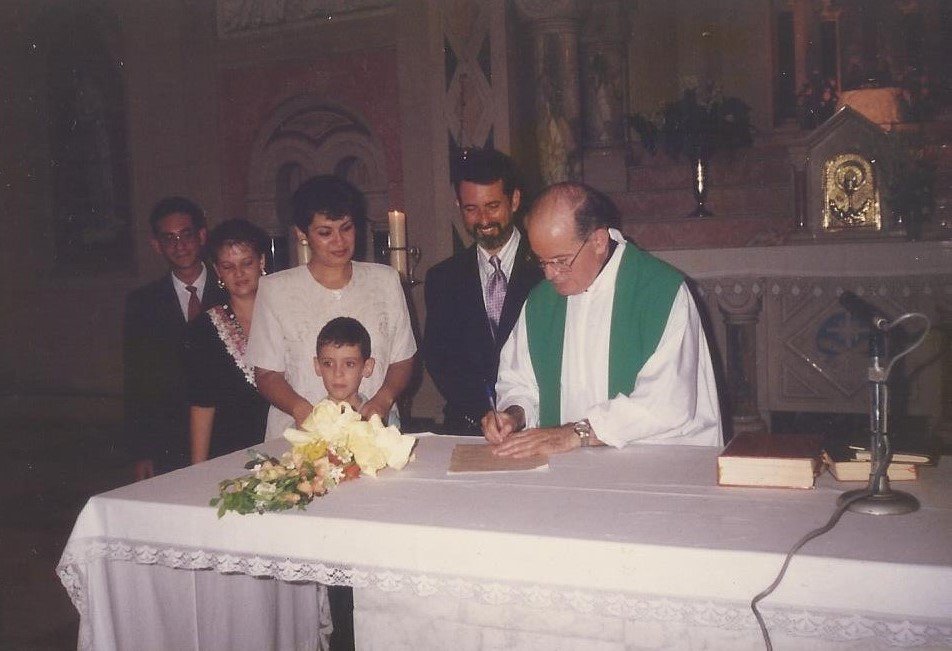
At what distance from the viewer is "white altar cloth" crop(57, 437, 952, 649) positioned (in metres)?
1.84

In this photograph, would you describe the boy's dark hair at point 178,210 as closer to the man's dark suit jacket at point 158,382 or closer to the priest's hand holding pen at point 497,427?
the man's dark suit jacket at point 158,382

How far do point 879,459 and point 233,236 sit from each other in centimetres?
263

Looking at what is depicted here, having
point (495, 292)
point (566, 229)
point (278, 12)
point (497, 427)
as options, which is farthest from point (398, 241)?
point (278, 12)

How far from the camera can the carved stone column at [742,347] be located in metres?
6.14

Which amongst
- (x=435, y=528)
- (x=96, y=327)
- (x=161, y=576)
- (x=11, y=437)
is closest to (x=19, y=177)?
(x=96, y=327)

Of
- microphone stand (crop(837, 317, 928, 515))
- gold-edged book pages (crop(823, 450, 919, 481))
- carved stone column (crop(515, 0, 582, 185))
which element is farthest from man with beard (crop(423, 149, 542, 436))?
carved stone column (crop(515, 0, 582, 185))

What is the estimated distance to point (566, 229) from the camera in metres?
3.15

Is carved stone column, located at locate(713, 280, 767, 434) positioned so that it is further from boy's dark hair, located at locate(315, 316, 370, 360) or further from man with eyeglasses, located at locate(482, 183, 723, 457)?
boy's dark hair, located at locate(315, 316, 370, 360)

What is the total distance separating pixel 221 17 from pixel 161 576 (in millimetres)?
7904

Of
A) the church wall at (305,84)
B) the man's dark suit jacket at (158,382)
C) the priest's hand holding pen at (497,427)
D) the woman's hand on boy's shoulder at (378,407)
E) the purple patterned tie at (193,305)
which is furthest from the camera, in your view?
the church wall at (305,84)

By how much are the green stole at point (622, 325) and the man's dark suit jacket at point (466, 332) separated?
424 millimetres

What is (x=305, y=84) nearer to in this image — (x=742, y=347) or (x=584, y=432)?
(x=742, y=347)

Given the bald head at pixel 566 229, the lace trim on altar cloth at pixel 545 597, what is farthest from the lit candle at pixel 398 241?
the lace trim on altar cloth at pixel 545 597

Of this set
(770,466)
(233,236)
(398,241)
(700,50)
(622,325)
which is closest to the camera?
(770,466)
